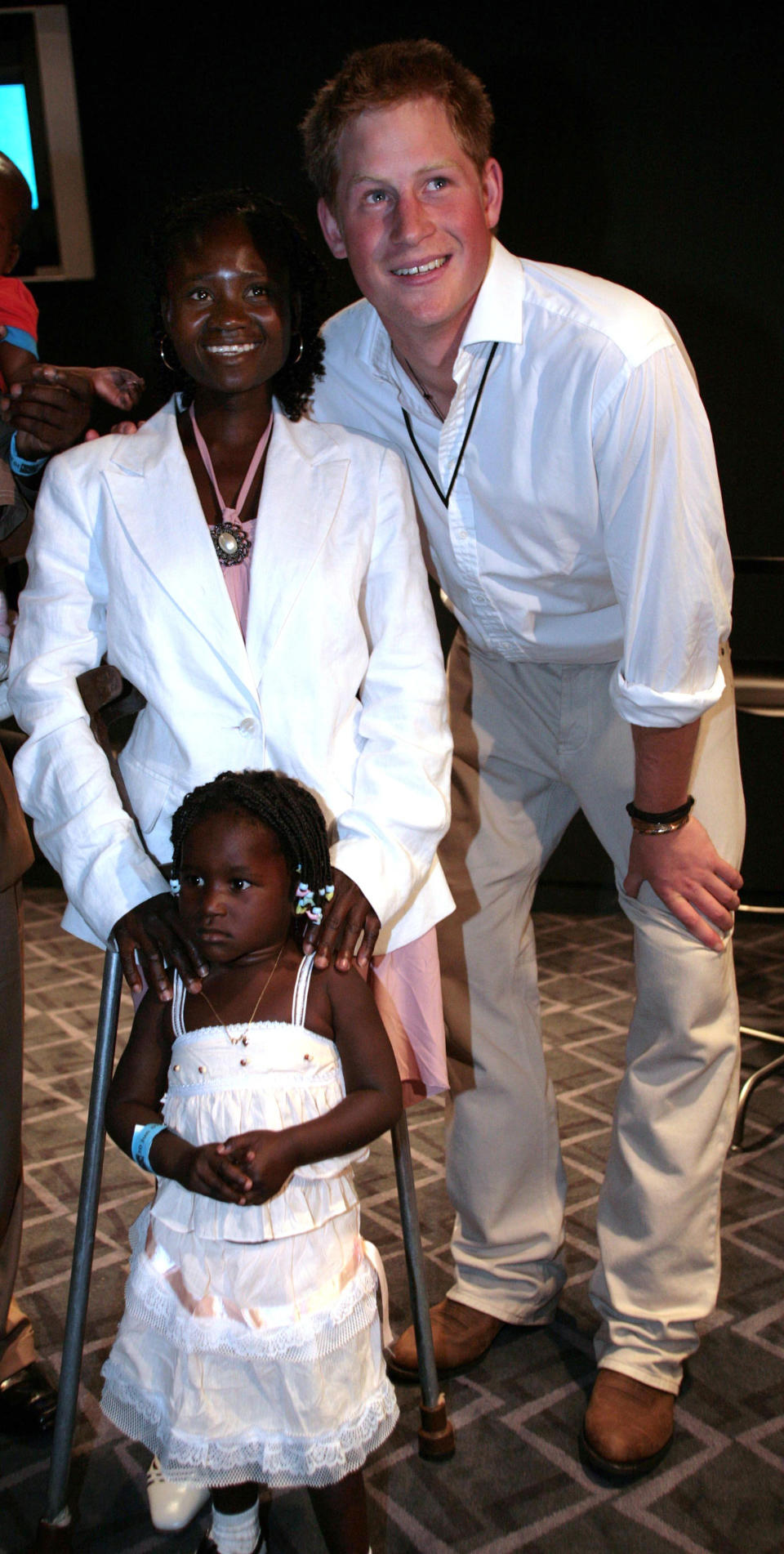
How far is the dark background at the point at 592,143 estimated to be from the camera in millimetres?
4453

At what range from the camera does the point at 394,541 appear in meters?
1.79

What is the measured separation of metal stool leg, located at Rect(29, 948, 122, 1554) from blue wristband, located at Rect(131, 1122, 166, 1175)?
0.47ft

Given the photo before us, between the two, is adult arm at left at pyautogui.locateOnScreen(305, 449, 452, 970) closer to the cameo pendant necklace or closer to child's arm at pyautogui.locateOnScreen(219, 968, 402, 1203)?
child's arm at pyautogui.locateOnScreen(219, 968, 402, 1203)

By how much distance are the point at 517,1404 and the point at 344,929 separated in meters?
0.99

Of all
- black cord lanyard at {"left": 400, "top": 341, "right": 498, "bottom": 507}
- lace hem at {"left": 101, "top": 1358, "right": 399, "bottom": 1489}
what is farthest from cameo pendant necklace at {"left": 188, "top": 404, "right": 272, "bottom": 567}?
lace hem at {"left": 101, "top": 1358, "right": 399, "bottom": 1489}

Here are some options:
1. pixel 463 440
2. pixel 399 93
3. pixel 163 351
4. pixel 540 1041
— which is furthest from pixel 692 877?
pixel 399 93

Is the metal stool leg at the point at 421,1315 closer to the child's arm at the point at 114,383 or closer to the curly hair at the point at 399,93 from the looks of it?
the child's arm at the point at 114,383

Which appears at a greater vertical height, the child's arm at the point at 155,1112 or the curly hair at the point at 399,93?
the curly hair at the point at 399,93

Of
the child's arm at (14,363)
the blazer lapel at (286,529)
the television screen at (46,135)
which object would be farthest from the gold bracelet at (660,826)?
the television screen at (46,135)

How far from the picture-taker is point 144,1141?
157 cm

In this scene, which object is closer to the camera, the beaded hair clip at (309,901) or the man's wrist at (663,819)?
the beaded hair clip at (309,901)

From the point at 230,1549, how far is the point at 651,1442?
66cm

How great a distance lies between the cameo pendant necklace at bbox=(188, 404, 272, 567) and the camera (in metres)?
1.75

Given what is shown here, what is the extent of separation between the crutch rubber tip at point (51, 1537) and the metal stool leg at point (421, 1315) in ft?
1.70
